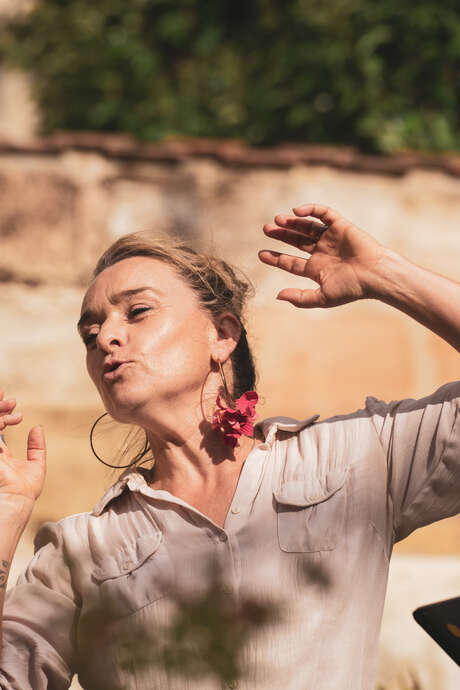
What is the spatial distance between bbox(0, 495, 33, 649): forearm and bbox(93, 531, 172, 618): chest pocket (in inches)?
7.2

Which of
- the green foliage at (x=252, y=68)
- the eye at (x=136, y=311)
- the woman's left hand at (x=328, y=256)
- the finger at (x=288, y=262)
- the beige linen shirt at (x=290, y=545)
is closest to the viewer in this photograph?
the beige linen shirt at (x=290, y=545)

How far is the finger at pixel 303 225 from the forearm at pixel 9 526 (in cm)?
80

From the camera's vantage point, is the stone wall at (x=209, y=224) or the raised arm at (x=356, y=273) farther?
the stone wall at (x=209, y=224)

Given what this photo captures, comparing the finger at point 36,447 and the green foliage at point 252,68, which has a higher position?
the green foliage at point 252,68

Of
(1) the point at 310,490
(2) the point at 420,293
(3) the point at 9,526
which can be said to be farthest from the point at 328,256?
(3) the point at 9,526

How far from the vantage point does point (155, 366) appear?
1820mm

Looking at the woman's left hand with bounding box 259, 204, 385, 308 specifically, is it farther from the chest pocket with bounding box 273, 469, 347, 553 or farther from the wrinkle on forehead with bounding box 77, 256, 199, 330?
the chest pocket with bounding box 273, 469, 347, 553

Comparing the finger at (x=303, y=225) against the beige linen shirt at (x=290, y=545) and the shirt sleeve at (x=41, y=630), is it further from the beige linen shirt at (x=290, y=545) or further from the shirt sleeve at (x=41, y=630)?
the shirt sleeve at (x=41, y=630)

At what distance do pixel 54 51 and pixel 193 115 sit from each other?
89cm

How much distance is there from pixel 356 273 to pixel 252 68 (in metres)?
3.29

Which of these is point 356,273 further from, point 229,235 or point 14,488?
point 229,235

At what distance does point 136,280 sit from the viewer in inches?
76.7

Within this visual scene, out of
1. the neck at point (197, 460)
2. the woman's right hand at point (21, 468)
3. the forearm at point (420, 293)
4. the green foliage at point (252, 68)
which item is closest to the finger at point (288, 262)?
the forearm at point (420, 293)

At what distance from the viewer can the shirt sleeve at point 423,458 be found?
1.60m
